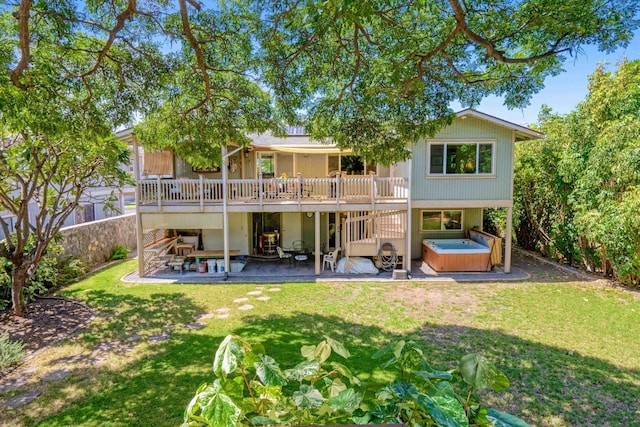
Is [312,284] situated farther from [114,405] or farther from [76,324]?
[114,405]

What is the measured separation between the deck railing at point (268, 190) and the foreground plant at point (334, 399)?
10.6 meters

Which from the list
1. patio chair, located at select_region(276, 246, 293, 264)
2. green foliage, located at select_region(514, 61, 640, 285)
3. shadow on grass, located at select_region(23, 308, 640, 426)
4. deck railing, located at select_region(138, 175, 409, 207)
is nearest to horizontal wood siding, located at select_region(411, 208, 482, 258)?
deck railing, located at select_region(138, 175, 409, 207)

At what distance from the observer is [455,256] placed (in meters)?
12.9

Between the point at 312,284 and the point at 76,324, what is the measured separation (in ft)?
20.8

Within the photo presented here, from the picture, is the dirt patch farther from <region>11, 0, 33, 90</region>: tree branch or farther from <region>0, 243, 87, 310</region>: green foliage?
<region>11, 0, 33, 90</region>: tree branch

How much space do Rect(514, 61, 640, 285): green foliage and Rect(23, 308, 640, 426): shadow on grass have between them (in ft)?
19.4

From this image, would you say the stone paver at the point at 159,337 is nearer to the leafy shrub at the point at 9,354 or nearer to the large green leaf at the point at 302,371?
the leafy shrub at the point at 9,354

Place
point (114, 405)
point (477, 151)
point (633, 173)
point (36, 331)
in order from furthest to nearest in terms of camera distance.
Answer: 1. point (477, 151)
2. point (633, 173)
3. point (36, 331)
4. point (114, 405)

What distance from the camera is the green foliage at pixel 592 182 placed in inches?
402

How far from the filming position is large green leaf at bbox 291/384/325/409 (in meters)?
1.76

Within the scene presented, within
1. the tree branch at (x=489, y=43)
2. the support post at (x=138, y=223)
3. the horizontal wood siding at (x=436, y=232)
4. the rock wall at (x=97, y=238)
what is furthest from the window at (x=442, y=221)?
the rock wall at (x=97, y=238)

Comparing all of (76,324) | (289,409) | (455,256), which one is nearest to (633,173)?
(455,256)

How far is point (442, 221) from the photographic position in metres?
15.4

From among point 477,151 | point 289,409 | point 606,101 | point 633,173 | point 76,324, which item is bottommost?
point 76,324
